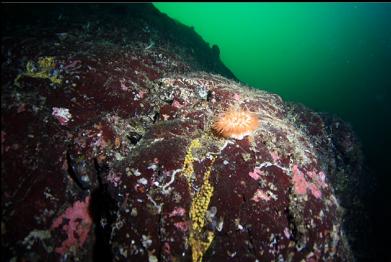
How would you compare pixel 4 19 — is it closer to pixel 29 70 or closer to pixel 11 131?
pixel 29 70

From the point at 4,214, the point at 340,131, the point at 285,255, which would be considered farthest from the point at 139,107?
the point at 340,131

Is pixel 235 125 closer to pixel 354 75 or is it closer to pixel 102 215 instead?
pixel 102 215

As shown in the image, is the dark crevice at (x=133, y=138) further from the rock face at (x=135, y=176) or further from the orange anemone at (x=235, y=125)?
the orange anemone at (x=235, y=125)

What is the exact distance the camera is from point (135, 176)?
3422mm

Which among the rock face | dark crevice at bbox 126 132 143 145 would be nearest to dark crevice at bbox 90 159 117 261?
the rock face

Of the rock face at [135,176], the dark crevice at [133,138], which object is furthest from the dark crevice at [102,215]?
the dark crevice at [133,138]

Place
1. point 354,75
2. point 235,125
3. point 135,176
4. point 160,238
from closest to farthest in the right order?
1. point 160,238
2. point 135,176
3. point 235,125
4. point 354,75

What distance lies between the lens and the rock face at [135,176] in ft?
10.7

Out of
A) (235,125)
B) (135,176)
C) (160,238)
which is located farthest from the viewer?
(235,125)

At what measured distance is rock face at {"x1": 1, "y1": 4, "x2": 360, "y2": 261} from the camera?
3264 mm

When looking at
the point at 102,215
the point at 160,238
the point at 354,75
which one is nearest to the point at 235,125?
the point at 160,238

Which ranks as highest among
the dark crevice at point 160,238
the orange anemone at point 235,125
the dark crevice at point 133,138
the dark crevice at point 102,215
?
the orange anemone at point 235,125

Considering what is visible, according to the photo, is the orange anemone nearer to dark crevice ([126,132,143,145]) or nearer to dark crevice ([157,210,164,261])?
dark crevice ([126,132,143,145])

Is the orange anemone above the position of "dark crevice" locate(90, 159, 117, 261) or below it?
above
